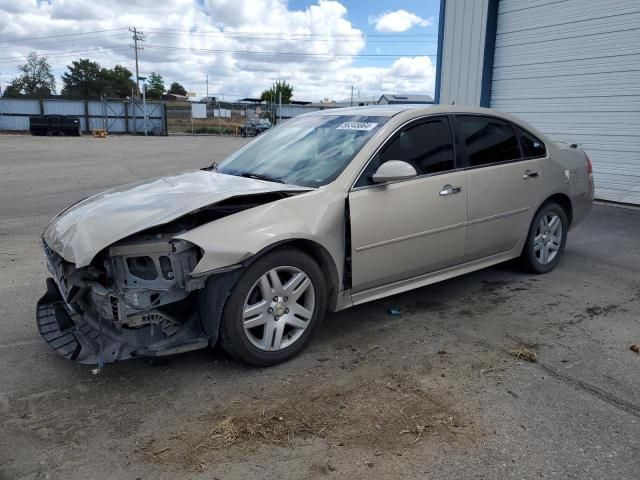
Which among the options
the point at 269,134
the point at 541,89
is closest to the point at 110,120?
the point at 541,89

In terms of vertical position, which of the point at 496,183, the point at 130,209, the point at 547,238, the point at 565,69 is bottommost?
the point at 547,238

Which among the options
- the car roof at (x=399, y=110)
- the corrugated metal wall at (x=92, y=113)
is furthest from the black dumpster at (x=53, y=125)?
the car roof at (x=399, y=110)

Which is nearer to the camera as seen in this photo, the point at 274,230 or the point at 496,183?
the point at 274,230

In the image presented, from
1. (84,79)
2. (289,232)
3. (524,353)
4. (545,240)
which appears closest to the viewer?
(289,232)

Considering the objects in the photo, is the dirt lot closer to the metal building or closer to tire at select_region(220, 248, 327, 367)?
tire at select_region(220, 248, 327, 367)

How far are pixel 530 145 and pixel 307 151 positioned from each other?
228cm

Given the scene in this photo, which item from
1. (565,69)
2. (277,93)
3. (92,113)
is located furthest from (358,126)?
(277,93)

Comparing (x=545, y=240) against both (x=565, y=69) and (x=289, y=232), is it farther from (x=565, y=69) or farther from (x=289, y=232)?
(x=565, y=69)

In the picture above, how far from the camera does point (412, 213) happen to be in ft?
13.0

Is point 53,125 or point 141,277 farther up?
point 53,125

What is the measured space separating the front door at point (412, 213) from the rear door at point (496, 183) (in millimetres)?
174

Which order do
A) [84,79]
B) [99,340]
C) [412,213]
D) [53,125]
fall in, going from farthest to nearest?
[84,79]
[53,125]
[412,213]
[99,340]

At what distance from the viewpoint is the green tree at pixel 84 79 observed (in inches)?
3531

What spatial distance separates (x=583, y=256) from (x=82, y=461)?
551 centimetres
